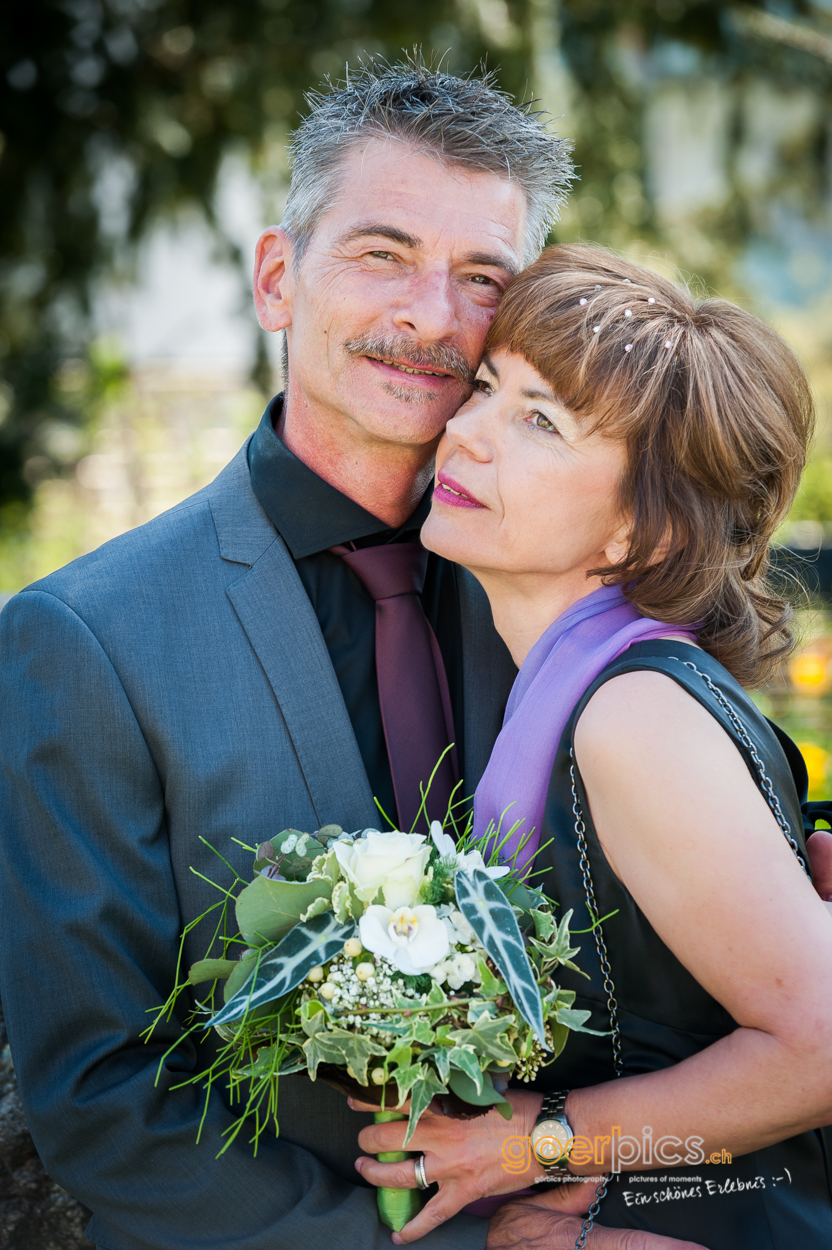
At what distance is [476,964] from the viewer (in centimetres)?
165

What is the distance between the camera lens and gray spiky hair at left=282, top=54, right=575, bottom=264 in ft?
8.76

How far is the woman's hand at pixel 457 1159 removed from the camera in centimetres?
191

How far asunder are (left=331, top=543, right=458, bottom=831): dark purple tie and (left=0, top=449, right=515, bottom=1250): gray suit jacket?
0.51 ft

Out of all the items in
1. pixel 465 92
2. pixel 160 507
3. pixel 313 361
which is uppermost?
pixel 465 92

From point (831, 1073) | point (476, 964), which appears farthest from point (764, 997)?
point (476, 964)

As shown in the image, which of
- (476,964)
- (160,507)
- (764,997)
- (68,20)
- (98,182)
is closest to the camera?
A: (476,964)

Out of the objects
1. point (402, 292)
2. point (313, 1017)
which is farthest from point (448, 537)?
point (313, 1017)

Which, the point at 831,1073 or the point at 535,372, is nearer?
the point at 831,1073

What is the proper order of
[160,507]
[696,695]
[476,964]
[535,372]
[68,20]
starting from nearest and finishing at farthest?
[476,964] → [696,695] → [535,372] → [68,20] → [160,507]

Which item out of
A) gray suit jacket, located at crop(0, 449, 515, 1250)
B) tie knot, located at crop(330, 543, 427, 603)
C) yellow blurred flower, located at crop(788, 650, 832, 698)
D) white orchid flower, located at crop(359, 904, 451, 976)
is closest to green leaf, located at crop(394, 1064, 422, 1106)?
white orchid flower, located at crop(359, 904, 451, 976)

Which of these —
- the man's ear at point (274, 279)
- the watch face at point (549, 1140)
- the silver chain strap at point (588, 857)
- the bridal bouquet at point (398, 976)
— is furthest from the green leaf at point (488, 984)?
the man's ear at point (274, 279)

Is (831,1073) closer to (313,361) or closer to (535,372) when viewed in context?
(535,372)

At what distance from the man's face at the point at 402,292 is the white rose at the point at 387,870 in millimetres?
1258

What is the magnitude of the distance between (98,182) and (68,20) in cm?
87
